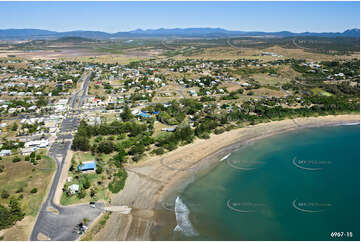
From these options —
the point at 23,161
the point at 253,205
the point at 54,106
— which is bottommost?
the point at 253,205

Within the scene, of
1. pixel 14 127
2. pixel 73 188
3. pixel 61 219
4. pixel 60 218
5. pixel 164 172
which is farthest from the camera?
pixel 14 127

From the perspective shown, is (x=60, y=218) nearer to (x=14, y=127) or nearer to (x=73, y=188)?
(x=73, y=188)

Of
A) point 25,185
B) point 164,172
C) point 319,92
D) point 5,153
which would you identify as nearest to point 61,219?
point 25,185

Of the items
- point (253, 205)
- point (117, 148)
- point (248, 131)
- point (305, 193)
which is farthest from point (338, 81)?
point (117, 148)

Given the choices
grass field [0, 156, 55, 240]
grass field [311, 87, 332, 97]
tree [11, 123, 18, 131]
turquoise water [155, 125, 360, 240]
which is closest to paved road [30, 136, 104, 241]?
grass field [0, 156, 55, 240]

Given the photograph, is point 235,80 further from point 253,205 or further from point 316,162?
point 253,205

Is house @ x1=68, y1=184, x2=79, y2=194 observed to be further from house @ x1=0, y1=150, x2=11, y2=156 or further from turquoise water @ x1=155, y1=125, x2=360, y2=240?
house @ x1=0, y1=150, x2=11, y2=156
